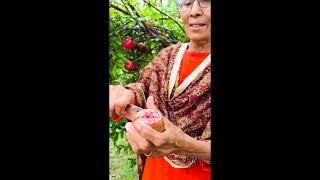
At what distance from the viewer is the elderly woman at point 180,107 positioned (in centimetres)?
180

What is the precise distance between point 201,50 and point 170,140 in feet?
1.42

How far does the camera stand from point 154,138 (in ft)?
5.83

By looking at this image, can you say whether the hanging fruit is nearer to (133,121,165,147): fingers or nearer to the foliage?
the foliage

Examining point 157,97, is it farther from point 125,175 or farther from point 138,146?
point 125,175

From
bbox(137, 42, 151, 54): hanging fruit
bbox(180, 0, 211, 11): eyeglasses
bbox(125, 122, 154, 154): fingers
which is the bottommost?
bbox(125, 122, 154, 154): fingers

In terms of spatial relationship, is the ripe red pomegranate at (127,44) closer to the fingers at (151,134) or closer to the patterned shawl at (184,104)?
the patterned shawl at (184,104)

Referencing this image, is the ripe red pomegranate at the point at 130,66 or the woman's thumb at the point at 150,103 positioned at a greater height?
the ripe red pomegranate at the point at 130,66

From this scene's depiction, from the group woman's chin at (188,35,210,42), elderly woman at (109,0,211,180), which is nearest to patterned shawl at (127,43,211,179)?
elderly woman at (109,0,211,180)

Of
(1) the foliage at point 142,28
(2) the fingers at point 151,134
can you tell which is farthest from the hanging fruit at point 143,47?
(2) the fingers at point 151,134

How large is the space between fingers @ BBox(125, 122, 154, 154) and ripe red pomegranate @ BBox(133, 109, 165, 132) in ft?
0.14

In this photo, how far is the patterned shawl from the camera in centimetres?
182

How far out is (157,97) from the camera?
1.85 metres

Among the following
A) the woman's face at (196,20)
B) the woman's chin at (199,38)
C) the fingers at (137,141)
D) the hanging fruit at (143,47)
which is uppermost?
the woman's face at (196,20)

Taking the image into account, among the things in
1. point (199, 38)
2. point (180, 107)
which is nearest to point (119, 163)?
point (180, 107)
